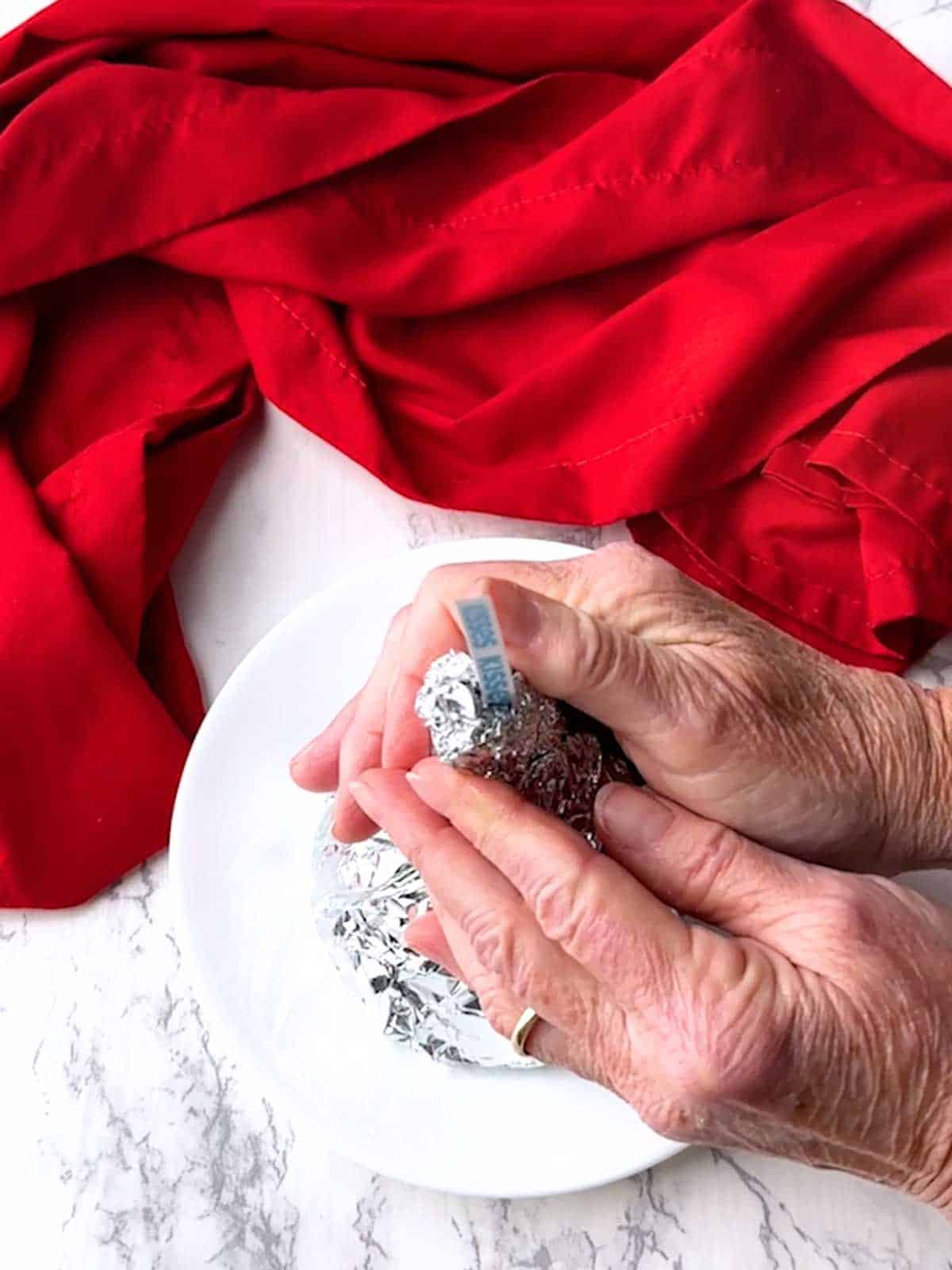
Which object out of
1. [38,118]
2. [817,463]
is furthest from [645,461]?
[38,118]

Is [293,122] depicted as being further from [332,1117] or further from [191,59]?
[332,1117]

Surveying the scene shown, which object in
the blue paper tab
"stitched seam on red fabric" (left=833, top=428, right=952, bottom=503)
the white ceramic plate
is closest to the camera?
the blue paper tab

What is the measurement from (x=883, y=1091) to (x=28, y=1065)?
1.34ft

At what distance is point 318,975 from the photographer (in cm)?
57

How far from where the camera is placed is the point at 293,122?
2.28 ft

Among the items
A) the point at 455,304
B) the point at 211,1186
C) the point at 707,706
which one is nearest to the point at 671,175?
the point at 455,304

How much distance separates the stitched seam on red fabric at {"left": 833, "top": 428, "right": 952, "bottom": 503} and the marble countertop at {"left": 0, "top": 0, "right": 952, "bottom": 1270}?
0.09 metres

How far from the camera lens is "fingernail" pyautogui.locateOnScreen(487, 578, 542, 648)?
422 millimetres

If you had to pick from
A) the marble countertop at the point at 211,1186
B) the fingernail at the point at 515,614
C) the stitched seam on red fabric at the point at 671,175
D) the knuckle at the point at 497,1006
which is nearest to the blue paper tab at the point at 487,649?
the fingernail at the point at 515,614

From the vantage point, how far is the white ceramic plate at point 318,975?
0.52 metres

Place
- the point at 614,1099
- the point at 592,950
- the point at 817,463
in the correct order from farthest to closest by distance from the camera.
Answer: the point at 817,463
the point at 614,1099
the point at 592,950

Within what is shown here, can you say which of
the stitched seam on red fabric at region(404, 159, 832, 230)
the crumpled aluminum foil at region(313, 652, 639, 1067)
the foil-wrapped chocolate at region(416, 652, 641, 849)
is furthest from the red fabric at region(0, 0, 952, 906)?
the foil-wrapped chocolate at region(416, 652, 641, 849)

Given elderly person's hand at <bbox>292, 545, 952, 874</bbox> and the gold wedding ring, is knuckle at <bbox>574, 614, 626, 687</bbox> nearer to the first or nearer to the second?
elderly person's hand at <bbox>292, 545, 952, 874</bbox>

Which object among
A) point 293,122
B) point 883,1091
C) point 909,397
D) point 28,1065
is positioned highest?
point 293,122
